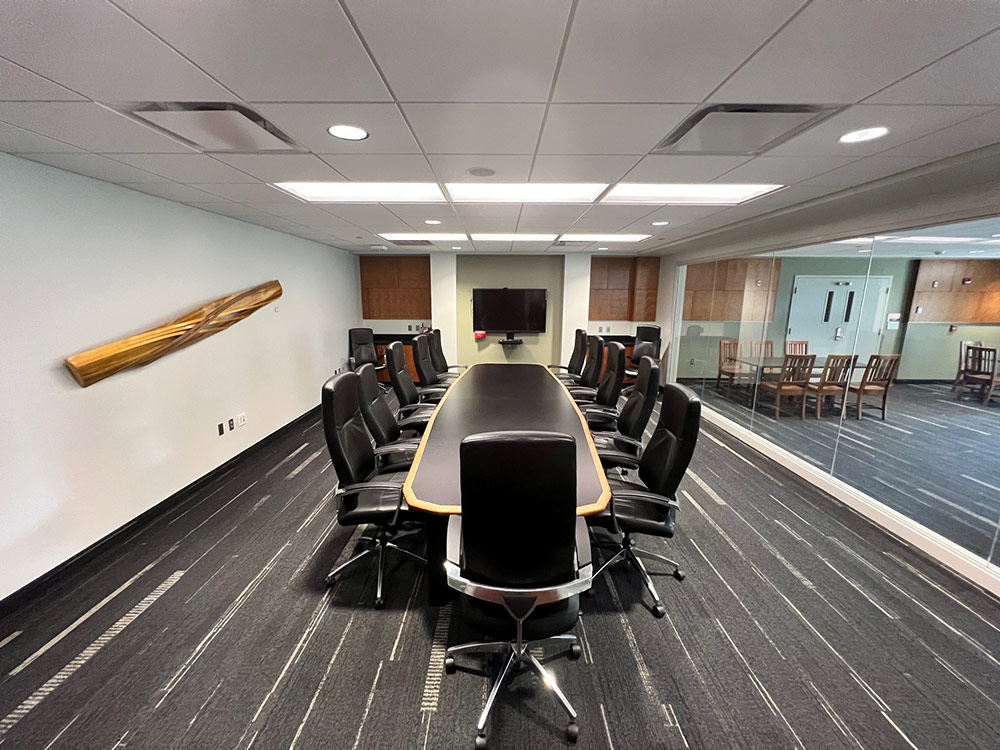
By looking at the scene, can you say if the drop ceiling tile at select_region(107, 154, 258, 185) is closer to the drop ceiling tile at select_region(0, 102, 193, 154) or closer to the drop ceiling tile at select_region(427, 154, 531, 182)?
the drop ceiling tile at select_region(0, 102, 193, 154)

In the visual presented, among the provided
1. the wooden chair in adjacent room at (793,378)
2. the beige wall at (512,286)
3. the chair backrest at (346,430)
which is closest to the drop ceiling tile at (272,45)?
the chair backrest at (346,430)

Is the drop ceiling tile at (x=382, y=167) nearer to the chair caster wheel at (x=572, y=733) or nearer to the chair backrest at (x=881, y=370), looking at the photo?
the chair caster wheel at (x=572, y=733)

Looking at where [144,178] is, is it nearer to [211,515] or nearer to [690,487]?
[211,515]

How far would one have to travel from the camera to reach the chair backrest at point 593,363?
4.30 metres

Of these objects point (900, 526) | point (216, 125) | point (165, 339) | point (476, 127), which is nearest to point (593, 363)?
point (900, 526)

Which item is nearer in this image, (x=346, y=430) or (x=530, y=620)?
(x=530, y=620)

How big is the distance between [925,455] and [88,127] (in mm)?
6475

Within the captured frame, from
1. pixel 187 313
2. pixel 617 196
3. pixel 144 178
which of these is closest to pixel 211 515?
pixel 187 313

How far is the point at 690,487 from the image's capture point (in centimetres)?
334

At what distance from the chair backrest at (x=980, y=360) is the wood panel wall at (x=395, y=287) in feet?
21.4

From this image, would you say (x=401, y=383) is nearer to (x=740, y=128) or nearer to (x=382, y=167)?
(x=382, y=167)

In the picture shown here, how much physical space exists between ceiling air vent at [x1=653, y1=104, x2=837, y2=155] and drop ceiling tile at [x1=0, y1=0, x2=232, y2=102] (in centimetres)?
193

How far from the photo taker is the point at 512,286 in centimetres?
690

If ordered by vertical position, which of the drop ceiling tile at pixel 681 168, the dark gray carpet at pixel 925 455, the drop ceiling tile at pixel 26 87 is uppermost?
the drop ceiling tile at pixel 681 168
